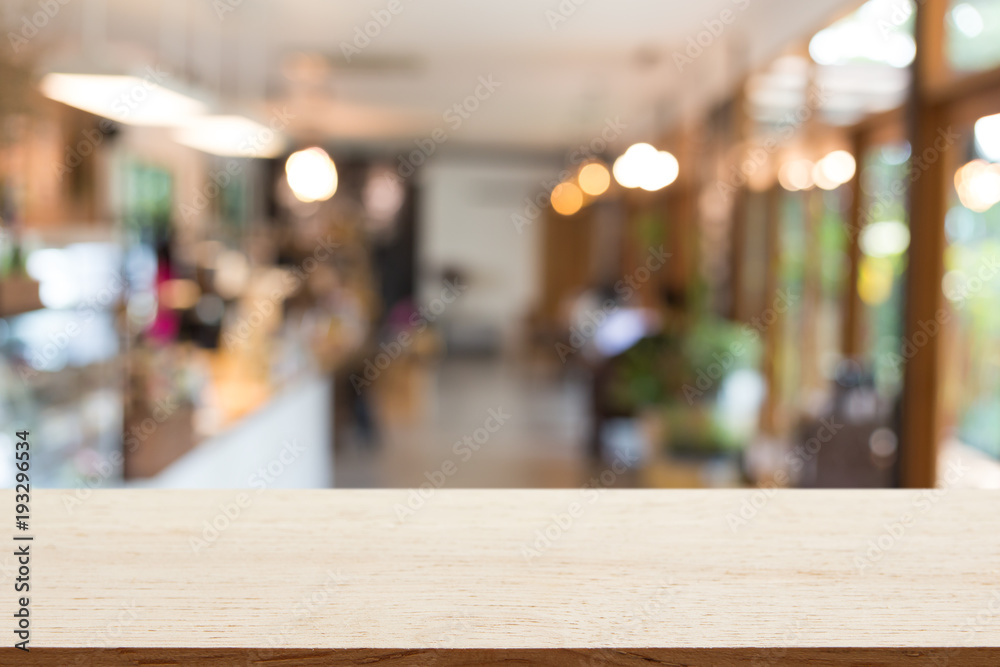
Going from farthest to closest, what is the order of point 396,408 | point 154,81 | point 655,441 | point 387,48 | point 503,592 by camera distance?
1. point 396,408
2. point 387,48
3. point 655,441
4. point 154,81
5. point 503,592

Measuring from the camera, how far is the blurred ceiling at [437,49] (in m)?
5.29

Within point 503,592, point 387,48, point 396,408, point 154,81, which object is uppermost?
point 387,48

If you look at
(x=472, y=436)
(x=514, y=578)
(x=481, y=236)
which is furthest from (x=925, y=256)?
(x=481, y=236)

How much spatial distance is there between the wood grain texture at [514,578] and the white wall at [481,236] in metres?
14.0

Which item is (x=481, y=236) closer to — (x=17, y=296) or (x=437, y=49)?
(x=437, y=49)

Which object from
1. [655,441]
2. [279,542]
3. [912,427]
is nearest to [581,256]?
[655,441]

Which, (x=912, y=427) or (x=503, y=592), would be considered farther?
(x=912, y=427)

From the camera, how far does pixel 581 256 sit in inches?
605

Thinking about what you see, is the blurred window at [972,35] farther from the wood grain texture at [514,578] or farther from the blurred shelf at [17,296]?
the blurred shelf at [17,296]

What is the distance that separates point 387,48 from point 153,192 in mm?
2921

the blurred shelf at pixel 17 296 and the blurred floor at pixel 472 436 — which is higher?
the blurred shelf at pixel 17 296

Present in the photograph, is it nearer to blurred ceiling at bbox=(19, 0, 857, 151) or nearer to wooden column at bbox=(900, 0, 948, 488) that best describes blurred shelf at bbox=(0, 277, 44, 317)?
blurred ceiling at bbox=(19, 0, 857, 151)

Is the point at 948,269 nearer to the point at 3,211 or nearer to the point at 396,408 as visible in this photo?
the point at 3,211

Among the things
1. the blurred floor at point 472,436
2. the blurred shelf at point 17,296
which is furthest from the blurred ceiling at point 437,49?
the blurred floor at point 472,436
